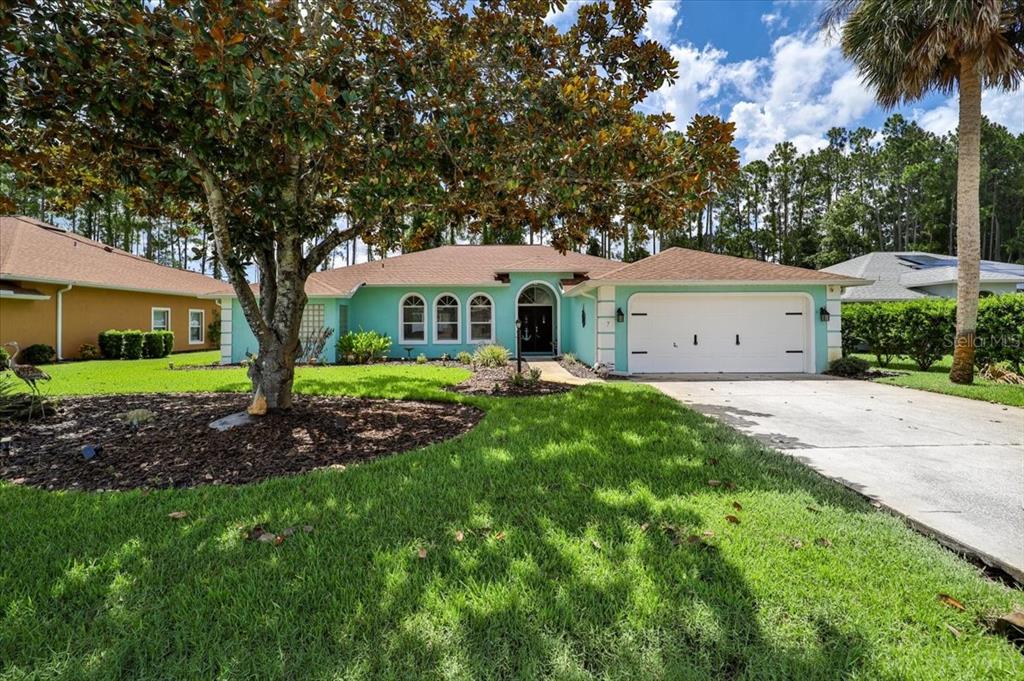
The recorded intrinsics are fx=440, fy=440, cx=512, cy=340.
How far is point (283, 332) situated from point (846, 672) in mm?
6321

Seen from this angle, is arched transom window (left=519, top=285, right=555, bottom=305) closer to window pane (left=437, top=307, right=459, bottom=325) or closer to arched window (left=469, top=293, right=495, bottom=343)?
arched window (left=469, top=293, right=495, bottom=343)

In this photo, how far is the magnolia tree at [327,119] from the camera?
400cm

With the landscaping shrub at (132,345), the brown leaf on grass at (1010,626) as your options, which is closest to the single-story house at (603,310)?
the landscaping shrub at (132,345)

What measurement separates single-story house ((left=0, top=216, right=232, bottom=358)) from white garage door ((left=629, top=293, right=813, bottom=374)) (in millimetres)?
14124

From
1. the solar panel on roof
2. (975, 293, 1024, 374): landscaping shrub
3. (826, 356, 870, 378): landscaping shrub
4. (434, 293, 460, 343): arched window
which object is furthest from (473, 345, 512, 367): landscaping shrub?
the solar panel on roof

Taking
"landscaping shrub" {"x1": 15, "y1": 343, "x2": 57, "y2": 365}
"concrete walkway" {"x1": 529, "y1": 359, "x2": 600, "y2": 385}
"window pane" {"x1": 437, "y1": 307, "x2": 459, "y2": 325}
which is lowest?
"concrete walkway" {"x1": 529, "y1": 359, "x2": 600, "y2": 385}

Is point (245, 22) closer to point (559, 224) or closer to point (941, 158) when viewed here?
point (559, 224)

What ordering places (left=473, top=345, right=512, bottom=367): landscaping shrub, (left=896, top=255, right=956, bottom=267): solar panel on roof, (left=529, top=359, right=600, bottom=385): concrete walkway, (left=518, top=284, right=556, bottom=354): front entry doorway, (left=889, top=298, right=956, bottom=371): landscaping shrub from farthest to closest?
(left=896, top=255, right=956, bottom=267): solar panel on roof, (left=518, top=284, right=556, bottom=354): front entry doorway, (left=473, top=345, right=512, bottom=367): landscaping shrub, (left=889, top=298, right=956, bottom=371): landscaping shrub, (left=529, top=359, right=600, bottom=385): concrete walkway

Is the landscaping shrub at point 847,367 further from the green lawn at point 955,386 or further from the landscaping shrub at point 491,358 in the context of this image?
the landscaping shrub at point 491,358

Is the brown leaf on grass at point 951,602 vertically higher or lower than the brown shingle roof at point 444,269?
lower

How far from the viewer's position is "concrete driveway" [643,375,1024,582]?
127 inches

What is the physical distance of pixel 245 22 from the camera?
4.13 metres

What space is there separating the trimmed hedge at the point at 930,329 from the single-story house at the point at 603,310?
6.43 ft

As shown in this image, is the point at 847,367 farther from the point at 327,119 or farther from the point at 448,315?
the point at 327,119
